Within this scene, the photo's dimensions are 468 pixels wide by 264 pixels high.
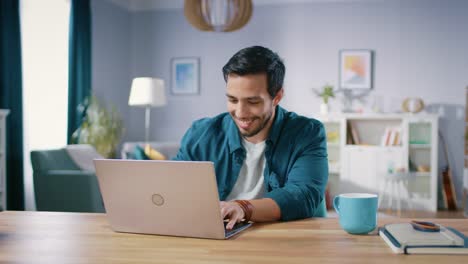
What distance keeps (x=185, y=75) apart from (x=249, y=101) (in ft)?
18.1

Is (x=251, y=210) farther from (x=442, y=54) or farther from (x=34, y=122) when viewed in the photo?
(x=442, y=54)

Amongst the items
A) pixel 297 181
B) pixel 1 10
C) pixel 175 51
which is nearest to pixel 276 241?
pixel 297 181

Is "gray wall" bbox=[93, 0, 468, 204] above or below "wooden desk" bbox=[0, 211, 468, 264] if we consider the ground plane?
above

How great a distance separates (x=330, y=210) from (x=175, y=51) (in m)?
3.05

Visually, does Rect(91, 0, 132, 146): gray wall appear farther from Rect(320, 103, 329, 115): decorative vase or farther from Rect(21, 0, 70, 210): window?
Rect(320, 103, 329, 115): decorative vase

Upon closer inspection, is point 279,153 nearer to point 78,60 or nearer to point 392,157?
point 78,60

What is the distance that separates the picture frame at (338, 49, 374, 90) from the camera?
22.0ft

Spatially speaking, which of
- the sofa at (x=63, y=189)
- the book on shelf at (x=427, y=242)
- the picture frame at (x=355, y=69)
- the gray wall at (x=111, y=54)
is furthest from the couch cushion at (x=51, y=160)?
the picture frame at (x=355, y=69)

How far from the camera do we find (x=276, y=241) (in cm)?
128

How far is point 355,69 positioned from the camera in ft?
22.1

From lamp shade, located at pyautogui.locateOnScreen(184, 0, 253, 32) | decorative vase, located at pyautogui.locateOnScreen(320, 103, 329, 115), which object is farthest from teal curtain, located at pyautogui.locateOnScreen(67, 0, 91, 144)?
decorative vase, located at pyautogui.locateOnScreen(320, 103, 329, 115)

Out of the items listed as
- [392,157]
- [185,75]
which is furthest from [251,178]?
[185,75]

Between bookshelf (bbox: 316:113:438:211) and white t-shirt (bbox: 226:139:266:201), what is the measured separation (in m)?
4.52

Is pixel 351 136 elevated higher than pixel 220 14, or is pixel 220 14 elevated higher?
pixel 220 14
